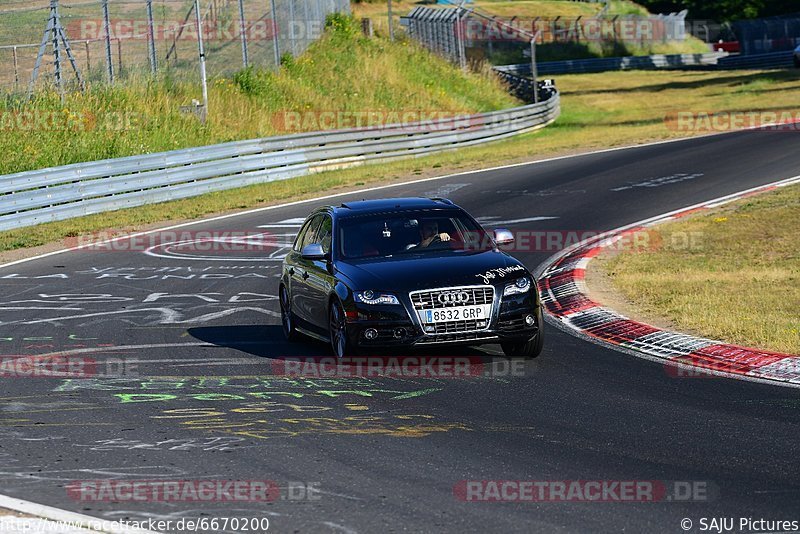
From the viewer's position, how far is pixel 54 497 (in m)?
7.00

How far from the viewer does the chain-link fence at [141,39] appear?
33.9 m

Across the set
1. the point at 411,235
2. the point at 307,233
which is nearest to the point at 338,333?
the point at 411,235

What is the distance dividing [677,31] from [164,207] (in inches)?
3028

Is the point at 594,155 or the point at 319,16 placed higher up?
the point at 319,16

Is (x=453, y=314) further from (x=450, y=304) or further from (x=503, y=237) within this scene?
(x=503, y=237)

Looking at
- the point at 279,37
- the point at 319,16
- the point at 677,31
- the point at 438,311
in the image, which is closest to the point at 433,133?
the point at 279,37

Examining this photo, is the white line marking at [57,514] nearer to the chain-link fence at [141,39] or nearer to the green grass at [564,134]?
the green grass at [564,134]

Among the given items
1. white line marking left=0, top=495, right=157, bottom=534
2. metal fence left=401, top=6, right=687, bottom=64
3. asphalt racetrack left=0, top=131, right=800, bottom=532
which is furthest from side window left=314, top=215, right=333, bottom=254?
metal fence left=401, top=6, right=687, bottom=64

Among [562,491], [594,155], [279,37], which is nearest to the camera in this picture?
[562,491]

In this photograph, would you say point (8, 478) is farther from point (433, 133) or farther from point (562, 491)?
point (433, 133)

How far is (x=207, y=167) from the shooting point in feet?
97.6

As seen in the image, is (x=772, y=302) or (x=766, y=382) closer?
(x=766, y=382)

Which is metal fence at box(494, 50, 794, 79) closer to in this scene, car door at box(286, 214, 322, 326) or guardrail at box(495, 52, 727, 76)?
guardrail at box(495, 52, 727, 76)

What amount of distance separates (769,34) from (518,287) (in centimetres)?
7839
